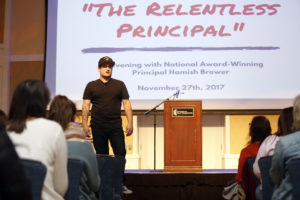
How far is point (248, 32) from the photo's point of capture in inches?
233

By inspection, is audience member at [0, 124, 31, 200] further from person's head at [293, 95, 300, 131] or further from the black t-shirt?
the black t-shirt

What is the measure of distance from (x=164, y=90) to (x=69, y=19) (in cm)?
165

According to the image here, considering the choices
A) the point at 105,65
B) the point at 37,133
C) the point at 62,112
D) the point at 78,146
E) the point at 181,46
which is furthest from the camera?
the point at 181,46

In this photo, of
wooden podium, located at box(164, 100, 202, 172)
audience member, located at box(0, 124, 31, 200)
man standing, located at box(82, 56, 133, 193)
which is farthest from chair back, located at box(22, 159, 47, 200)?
wooden podium, located at box(164, 100, 202, 172)

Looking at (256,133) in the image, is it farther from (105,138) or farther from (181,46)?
(181,46)

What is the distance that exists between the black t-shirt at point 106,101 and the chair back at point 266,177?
2.19m

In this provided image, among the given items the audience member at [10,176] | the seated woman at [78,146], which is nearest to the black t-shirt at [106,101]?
the seated woman at [78,146]

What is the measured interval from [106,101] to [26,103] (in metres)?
2.68

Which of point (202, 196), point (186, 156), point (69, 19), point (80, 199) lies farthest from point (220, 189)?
point (69, 19)

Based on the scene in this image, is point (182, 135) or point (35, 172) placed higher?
point (182, 135)

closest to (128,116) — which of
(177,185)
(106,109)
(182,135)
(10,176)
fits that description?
(106,109)

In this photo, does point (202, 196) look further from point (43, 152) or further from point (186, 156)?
point (43, 152)

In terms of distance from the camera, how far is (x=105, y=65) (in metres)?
4.59

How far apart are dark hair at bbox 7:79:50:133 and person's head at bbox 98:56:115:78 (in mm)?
2591
